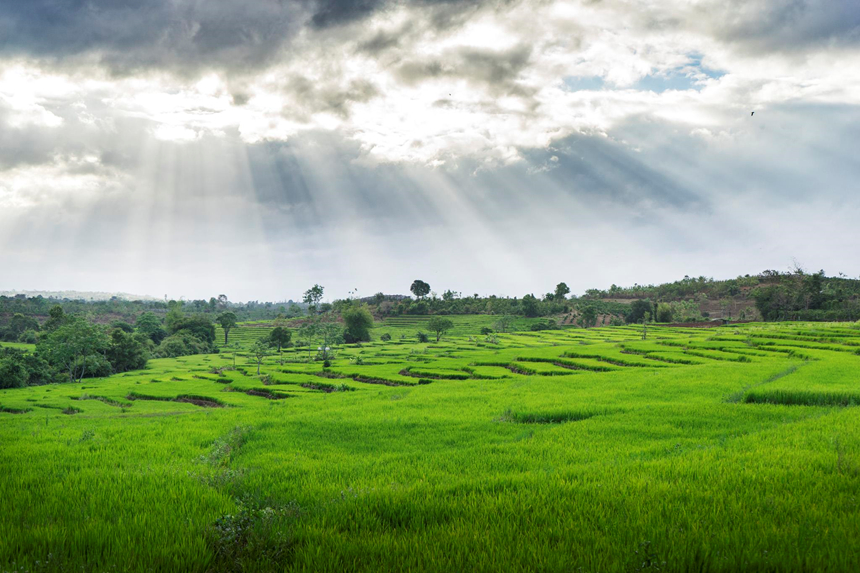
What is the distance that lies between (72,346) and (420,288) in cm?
12578

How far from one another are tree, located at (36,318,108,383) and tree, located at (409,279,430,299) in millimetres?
119972

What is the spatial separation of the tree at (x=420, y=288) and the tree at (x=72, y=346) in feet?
394

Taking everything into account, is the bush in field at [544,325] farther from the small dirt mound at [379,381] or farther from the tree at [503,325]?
the small dirt mound at [379,381]

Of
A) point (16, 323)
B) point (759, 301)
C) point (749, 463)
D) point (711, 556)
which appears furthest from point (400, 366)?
point (16, 323)

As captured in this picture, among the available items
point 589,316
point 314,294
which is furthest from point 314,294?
point 589,316

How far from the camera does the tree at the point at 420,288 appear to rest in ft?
585

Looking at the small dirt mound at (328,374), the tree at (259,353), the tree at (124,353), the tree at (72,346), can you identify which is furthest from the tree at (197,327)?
the small dirt mound at (328,374)

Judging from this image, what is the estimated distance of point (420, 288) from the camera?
17838cm

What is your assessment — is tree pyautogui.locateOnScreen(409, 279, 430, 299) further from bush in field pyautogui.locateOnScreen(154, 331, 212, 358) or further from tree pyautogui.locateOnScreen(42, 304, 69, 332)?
tree pyautogui.locateOnScreen(42, 304, 69, 332)

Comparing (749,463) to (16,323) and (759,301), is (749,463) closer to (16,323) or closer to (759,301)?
(759,301)

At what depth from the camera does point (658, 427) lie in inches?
551

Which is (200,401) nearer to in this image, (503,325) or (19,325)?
(503,325)

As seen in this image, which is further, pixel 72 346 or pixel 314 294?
pixel 314 294

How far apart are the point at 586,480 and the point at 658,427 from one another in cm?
749
